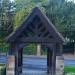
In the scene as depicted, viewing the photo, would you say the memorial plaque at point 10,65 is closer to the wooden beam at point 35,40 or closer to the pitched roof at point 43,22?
the pitched roof at point 43,22

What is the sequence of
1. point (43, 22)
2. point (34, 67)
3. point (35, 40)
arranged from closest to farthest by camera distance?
1. point (43, 22)
2. point (35, 40)
3. point (34, 67)

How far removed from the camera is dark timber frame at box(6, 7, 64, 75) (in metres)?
17.3

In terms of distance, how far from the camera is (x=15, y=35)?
17438 millimetres

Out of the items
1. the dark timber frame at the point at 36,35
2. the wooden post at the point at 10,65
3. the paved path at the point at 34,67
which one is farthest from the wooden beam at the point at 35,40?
the paved path at the point at 34,67

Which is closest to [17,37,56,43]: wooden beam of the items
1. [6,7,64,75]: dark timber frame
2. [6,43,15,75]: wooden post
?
[6,7,64,75]: dark timber frame

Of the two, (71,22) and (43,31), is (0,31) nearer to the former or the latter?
(71,22)

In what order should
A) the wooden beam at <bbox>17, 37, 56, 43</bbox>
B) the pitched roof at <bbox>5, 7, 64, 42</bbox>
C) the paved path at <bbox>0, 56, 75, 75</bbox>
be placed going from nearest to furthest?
the pitched roof at <bbox>5, 7, 64, 42</bbox>, the wooden beam at <bbox>17, 37, 56, 43</bbox>, the paved path at <bbox>0, 56, 75, 75</bbox>

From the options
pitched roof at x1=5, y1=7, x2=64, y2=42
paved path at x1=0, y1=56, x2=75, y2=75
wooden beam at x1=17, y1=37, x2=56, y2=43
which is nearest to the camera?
pitched roof at x1=5, y1=7, x2=64, y2=42

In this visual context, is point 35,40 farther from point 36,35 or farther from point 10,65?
point 10,65

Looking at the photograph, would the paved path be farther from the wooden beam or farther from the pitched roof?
the pitched roof

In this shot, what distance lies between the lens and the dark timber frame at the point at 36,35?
681 inches

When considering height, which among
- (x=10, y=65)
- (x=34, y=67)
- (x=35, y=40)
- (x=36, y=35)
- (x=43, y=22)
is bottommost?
(x=34, y=67)

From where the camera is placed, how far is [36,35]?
17578mm

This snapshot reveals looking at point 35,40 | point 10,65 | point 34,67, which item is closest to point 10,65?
point 10,65
